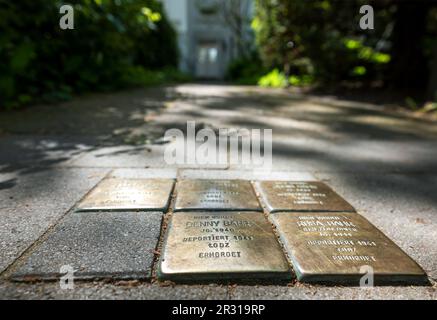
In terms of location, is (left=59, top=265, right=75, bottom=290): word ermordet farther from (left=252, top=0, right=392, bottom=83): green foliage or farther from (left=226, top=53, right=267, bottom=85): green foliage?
(left=226, top=53, right=267, bottom=85): green foliage

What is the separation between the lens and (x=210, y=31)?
24000 millimetres

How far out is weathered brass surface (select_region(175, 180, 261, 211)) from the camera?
1.79m

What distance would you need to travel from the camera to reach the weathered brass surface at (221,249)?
3.95ft

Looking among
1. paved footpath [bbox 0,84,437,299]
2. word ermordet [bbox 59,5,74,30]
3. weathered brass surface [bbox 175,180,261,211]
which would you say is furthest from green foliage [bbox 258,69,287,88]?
weathered brass surface [bbox 175,180,261,211]

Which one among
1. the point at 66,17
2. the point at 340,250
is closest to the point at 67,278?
the point at 340,250

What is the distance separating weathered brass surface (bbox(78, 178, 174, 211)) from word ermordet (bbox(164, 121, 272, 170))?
0.59 meters

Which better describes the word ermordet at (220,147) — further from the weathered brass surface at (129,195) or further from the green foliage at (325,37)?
the green foliage at (325,37)

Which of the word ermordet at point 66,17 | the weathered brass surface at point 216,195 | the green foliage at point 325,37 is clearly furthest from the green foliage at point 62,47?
the weathered brass surface at point 216,195

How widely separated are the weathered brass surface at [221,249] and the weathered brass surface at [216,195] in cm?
10

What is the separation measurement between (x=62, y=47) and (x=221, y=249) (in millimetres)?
7257

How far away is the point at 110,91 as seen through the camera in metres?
8.45

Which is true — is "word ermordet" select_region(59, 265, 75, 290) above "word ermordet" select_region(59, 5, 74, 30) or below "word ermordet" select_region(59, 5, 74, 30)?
below

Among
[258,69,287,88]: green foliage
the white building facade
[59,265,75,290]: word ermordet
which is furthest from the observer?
the white building facade
